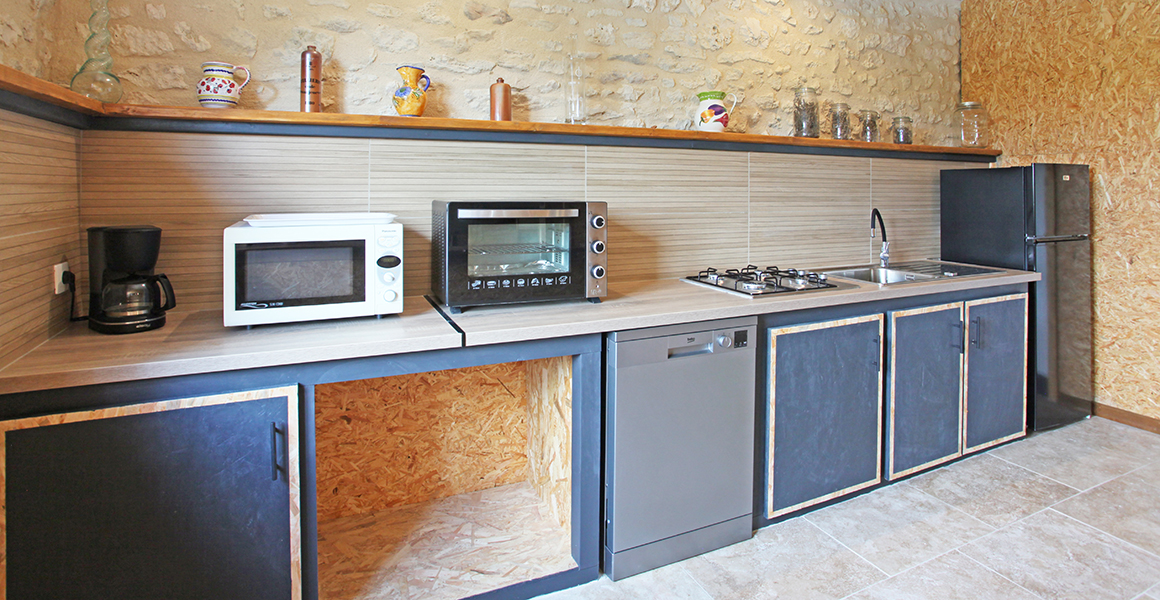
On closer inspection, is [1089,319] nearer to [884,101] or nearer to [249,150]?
[884,101]

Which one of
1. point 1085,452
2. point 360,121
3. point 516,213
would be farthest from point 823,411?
point 360,121

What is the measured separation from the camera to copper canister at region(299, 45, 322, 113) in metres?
2.07

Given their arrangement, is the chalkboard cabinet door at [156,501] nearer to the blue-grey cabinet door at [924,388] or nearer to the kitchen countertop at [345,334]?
the kitchen countertop at [345,334]

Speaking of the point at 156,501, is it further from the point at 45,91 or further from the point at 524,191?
the point at 524,191

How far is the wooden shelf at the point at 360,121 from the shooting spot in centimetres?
150

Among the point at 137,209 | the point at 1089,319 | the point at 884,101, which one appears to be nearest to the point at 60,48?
the point at 137,209

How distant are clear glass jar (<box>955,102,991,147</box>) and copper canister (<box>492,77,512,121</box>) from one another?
290 cm

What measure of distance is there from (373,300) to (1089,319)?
369 centimetres

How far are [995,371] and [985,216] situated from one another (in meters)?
0.90

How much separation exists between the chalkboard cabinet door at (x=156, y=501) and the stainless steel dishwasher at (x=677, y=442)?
940mm

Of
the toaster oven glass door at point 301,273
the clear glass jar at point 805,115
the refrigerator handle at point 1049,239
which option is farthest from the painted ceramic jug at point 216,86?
the refrigerator handle at point 1049,239

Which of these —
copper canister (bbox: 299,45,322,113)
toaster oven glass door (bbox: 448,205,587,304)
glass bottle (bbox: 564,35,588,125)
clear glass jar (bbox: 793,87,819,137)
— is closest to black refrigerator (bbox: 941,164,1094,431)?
clear glass jar (bbox: 793,87,819,137)

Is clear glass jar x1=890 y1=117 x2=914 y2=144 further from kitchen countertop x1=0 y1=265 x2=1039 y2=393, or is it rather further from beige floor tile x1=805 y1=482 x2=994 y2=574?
beige floor tile x1=805 y1=482 x2=994 y2=574

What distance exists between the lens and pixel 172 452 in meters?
1.45
